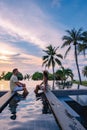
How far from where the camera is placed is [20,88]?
1255 centimetres

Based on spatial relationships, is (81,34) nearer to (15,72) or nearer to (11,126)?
(15,72)

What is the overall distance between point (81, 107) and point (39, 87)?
320 centimetres

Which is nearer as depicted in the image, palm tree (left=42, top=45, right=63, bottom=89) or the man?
the man

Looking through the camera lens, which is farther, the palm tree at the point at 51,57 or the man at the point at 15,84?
the palm tree at the point at 51,57

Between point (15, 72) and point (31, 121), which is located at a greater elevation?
point (15, 72)

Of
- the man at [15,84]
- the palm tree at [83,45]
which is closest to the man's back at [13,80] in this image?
the man at [15,84]

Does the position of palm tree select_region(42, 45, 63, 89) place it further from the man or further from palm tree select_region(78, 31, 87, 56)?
the man

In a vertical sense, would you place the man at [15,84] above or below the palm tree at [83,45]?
below

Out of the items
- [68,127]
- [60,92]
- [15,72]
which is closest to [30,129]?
[68,127]

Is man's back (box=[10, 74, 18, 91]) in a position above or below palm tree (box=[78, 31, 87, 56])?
below

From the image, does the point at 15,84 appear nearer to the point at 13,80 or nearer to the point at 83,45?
the point at 13,80

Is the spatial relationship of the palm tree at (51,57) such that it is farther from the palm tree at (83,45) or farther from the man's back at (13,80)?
the man's back at (13,80)

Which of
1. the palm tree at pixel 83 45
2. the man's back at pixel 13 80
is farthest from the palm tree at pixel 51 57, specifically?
the man's back at pixel 13 80

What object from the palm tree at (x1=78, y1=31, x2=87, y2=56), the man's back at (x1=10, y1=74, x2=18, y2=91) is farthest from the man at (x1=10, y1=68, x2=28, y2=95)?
the palm tree at (x1=78, y1=31, x2=87, y2=56)
